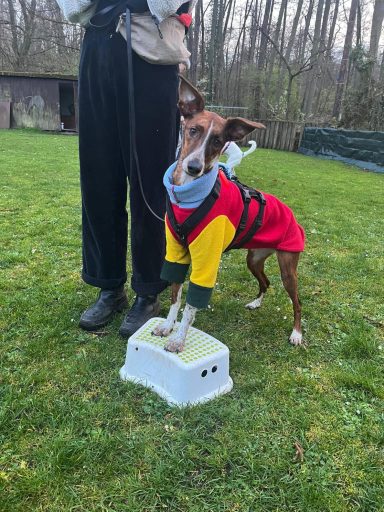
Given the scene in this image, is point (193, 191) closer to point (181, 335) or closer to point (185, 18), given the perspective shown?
point (181, 335)

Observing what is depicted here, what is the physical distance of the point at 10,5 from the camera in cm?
2353

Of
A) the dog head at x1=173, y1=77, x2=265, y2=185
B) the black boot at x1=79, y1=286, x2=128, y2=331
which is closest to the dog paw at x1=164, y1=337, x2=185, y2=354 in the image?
the black boot at x1=79, y1=286, x2=128, y2=331

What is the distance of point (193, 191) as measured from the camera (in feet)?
7.46

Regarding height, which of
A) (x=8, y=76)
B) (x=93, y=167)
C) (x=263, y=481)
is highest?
(x=8, y=76)

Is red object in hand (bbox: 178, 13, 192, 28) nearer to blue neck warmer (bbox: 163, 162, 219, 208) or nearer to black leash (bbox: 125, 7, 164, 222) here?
black leash (bbox: 125, 7, 164, 222)

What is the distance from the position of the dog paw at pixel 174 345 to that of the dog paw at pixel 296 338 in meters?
0.93

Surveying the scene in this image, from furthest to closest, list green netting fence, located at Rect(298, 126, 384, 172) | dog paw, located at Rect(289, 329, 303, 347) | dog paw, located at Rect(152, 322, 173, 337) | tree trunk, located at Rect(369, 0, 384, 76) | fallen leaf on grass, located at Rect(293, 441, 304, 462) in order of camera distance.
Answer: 1. tree trunk, located at Rect(369, 0, 384, 76)
2. green netting fence, located at Rect(298, 126, 384, 172)
3. dog paw, located at Rect(289, 329, 303, 347)
4. dog paw, located at Rect(152, 322, 173, 337)
5. fallen leaf on grass, located at Rect(293, 441, 304, 462)

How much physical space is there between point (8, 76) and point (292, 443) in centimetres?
1970

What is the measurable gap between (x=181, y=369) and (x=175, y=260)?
636 mm

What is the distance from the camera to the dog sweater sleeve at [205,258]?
2.29 meters

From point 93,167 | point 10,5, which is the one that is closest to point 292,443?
point 93,167

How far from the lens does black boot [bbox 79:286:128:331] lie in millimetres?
2879

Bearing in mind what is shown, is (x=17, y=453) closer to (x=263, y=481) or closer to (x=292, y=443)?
(x=263, y=481)

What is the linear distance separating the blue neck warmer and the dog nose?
4 cm
